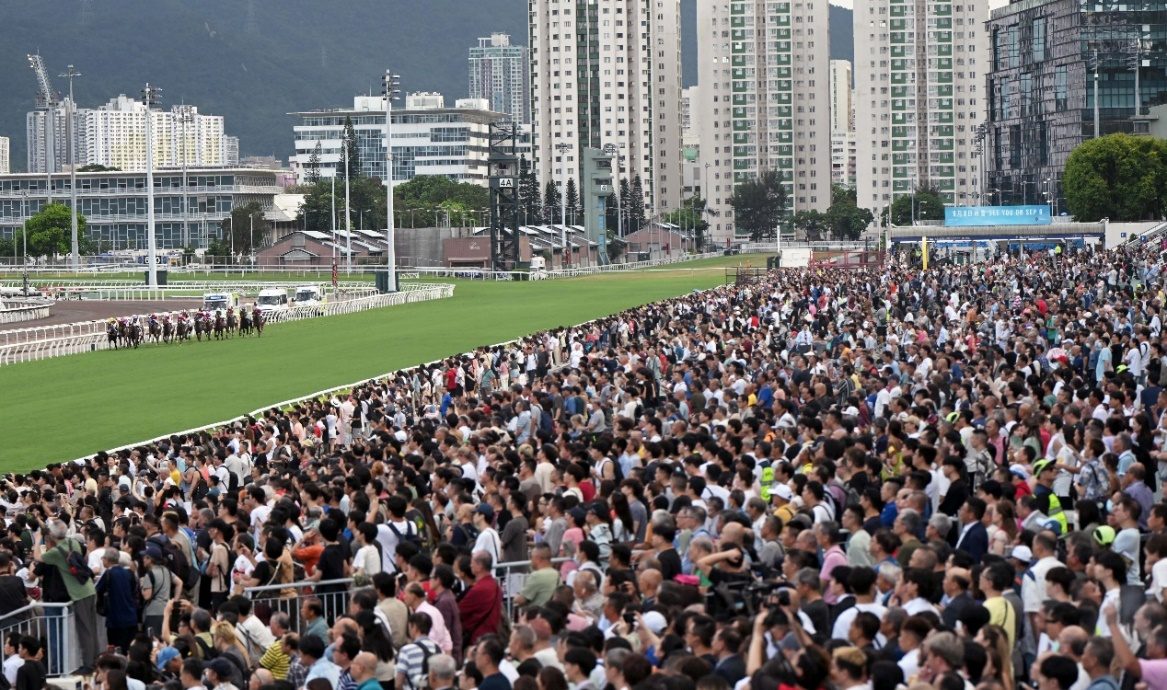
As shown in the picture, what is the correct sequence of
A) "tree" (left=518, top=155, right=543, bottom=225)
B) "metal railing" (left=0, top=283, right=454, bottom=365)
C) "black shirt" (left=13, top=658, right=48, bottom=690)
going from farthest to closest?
"tree" (left=518, top=155, right=543, bottom=225) < "metal railing" (left=0, top=283, right=454, bottom=365) < "black shirt" (left=13, top=658, right=48, bottom=690)

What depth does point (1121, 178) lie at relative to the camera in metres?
108

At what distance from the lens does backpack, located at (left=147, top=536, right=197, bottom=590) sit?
14109 mm

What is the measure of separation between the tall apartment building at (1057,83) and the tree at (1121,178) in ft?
55.2

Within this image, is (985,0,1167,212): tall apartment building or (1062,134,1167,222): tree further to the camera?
(985,0,1167,212): tall apartment building

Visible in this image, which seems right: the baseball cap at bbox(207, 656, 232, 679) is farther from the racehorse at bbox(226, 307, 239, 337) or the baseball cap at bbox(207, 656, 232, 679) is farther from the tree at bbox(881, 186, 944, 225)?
the tree at bbox(881, 186, 944, 225)

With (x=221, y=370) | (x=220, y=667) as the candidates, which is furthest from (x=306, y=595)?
(x=221, y=370)

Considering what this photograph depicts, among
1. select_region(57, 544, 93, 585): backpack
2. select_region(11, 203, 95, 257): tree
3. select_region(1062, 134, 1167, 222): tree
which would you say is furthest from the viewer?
select_region(11, 203, 95, 257): tree

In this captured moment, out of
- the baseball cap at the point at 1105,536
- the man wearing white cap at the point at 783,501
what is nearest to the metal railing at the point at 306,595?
the man wearing white cap at the point at 783,501

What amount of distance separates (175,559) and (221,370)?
3177 centimetres

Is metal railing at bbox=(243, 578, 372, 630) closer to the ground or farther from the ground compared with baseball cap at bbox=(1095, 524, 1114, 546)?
closer to the ground

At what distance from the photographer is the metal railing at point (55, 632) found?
45.1ft

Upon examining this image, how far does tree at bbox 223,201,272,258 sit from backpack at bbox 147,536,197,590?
489 ft

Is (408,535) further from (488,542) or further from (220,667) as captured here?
(220,667)

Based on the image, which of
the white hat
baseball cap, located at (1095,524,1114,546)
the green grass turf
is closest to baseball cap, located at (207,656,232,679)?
the white hat
